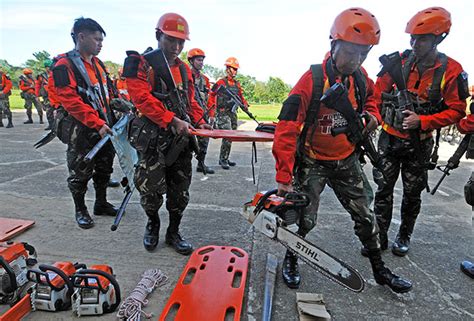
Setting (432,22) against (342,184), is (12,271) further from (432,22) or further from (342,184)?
(432,22)

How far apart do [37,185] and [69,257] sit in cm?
273

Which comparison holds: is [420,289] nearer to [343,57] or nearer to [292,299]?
[292,299]

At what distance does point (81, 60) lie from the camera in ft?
11.6

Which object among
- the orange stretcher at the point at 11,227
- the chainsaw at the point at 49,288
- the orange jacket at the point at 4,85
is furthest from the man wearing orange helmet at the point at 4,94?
the chainsaw at the point at 49,288

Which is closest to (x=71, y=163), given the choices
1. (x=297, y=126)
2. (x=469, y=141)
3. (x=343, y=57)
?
(x=297, y=126)

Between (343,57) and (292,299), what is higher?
(343,57)

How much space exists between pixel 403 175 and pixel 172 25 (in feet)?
8.88

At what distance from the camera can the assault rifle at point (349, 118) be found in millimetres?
2171

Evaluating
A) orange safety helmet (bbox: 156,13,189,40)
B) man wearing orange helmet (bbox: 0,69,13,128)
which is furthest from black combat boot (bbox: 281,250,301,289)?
man wearing orange helmet (bbox: 0,69,13,128)

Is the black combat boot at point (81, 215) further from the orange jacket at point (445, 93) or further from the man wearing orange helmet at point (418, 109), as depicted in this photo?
the orange jacket at point (445, 93)

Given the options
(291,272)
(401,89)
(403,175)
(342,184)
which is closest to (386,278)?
(291,272)

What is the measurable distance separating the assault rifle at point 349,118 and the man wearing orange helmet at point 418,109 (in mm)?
667

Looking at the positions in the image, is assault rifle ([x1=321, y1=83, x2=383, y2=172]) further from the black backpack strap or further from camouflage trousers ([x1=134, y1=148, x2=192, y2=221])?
camouflage trousers ([x1=134, y1=148, x2=192, y2=221])

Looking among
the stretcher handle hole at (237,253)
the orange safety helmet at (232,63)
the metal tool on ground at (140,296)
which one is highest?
the orange safety helmet at (232,63)
